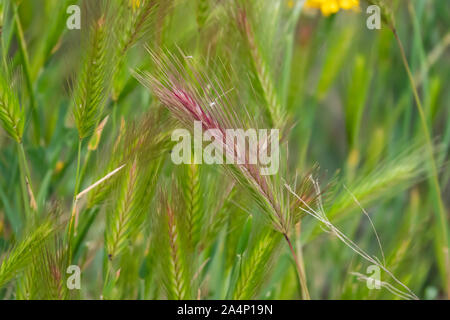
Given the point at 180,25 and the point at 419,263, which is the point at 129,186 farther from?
the point at 419,263

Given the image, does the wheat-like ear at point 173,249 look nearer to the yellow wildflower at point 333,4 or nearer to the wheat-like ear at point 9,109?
the wheat-like ear at point 9,109

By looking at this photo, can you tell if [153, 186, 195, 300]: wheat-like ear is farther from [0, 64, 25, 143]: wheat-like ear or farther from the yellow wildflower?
the yellow wildflower

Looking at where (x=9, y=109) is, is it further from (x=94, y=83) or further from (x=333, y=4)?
(x=333, y=4)

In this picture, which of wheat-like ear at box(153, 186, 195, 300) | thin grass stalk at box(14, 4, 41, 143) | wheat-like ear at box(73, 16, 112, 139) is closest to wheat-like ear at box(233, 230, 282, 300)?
wheat-like ear at box(153, 186, 195, 300)

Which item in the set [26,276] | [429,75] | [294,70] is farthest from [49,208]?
[429,75]

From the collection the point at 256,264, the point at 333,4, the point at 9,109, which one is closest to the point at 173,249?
the point at 256,264

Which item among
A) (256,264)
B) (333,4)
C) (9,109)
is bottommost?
(256,264)

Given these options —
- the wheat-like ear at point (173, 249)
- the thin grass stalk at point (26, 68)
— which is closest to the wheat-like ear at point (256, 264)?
the wheat-like ear at point (173, 249)
